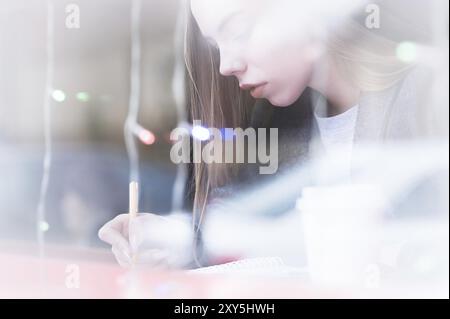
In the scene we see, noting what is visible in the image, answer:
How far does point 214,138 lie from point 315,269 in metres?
0.39

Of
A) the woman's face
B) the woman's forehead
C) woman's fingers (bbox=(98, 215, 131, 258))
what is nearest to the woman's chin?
the woman's face

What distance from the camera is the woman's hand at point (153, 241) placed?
4.24 feet

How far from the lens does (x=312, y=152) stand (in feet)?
4.09

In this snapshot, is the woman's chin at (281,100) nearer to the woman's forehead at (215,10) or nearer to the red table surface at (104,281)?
the woman's forehead at (215,10)

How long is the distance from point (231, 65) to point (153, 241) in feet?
1.55

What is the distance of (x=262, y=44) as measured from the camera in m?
1.24

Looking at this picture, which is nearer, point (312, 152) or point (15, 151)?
point (312, 152)

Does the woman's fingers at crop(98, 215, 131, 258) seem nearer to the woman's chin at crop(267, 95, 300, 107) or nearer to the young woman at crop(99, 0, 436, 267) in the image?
the young woman at crop(99, 0, 436, 267)

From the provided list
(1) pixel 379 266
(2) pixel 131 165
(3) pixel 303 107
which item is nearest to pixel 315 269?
(1) pixel 379 266

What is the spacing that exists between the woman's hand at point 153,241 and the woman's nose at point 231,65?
37 centimetres

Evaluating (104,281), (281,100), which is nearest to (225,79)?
(281,100)

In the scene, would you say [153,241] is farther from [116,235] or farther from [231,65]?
[231,65]

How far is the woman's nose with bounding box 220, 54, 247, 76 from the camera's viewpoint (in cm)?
125
